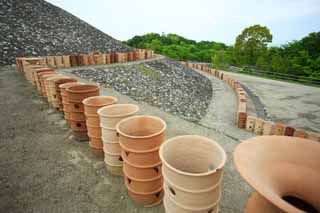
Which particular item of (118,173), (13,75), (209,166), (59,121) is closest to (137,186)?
(118,173)

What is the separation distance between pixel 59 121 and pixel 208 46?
48.3m

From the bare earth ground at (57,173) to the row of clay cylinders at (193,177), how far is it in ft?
2.55

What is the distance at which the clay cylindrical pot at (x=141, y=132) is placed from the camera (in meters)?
2.32

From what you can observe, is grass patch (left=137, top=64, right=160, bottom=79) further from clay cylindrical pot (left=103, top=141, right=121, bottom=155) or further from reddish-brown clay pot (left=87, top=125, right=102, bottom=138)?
clay cylindrical pot (left=103, top=141, right=121, bottom=155)

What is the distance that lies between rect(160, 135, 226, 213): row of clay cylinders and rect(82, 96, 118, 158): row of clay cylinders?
1.57 meters

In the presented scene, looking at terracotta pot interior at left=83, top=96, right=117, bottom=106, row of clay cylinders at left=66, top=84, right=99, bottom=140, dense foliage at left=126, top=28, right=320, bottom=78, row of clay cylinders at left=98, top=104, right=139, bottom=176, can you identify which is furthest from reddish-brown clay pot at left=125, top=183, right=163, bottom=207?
dense foliage at left=126, top=28, right=320, bottom=78

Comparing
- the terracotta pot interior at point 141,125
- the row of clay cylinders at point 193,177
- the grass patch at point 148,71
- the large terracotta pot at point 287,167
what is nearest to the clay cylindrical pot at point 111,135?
the terracotta pot interior at point 141,125

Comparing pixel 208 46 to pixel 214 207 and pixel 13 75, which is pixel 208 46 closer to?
pixel 13 75

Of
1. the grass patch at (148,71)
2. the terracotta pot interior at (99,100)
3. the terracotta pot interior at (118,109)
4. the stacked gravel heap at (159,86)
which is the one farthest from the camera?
the grass patch at (148,71)

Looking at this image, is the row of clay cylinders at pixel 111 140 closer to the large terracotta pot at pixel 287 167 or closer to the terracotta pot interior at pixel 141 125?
the terracotta pot interior at pixel 141 125

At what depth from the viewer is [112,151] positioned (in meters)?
2.94

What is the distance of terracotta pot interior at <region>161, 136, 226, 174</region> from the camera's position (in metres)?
2.19

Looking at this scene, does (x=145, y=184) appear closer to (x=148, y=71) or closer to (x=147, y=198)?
(x=147, y=198)

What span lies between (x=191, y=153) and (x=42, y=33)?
22034 mm
